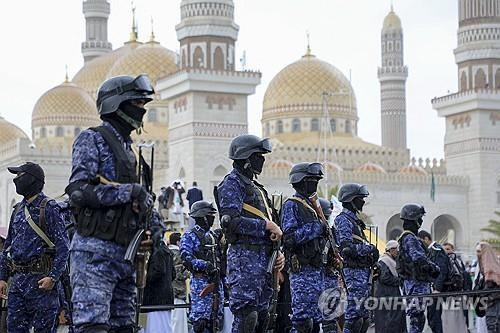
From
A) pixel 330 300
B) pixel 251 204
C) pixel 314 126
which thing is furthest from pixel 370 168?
pixel 251 204

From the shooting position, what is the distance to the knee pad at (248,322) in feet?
22.6

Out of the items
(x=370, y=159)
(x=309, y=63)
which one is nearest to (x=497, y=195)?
(x=370, y=159)

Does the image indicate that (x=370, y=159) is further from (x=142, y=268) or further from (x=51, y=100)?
(x=142, y=268)

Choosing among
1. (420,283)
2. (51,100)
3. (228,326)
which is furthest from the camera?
(51,100)

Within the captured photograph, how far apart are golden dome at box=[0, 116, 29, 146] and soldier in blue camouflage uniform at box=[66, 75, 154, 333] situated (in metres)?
51.2

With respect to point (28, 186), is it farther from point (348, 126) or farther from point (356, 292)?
point (348, 126)

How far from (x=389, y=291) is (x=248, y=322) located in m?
4.27

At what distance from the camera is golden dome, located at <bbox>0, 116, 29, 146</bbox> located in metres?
56.1

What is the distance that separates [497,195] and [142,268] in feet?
156

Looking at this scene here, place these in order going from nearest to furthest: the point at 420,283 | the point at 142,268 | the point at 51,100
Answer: the point at 142,268 < the point at 420,283 < the point at 51,100

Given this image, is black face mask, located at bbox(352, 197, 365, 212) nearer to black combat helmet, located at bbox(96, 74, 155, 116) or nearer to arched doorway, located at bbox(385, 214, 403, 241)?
black combat helmet, located at bbox(96, 74, 155, 116)

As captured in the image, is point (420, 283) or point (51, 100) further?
point (51, 100)

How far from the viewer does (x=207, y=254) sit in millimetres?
9086

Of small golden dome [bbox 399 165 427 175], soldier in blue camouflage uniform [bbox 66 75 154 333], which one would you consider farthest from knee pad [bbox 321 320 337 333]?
small golden dome [bbox 399 165 427 175]
